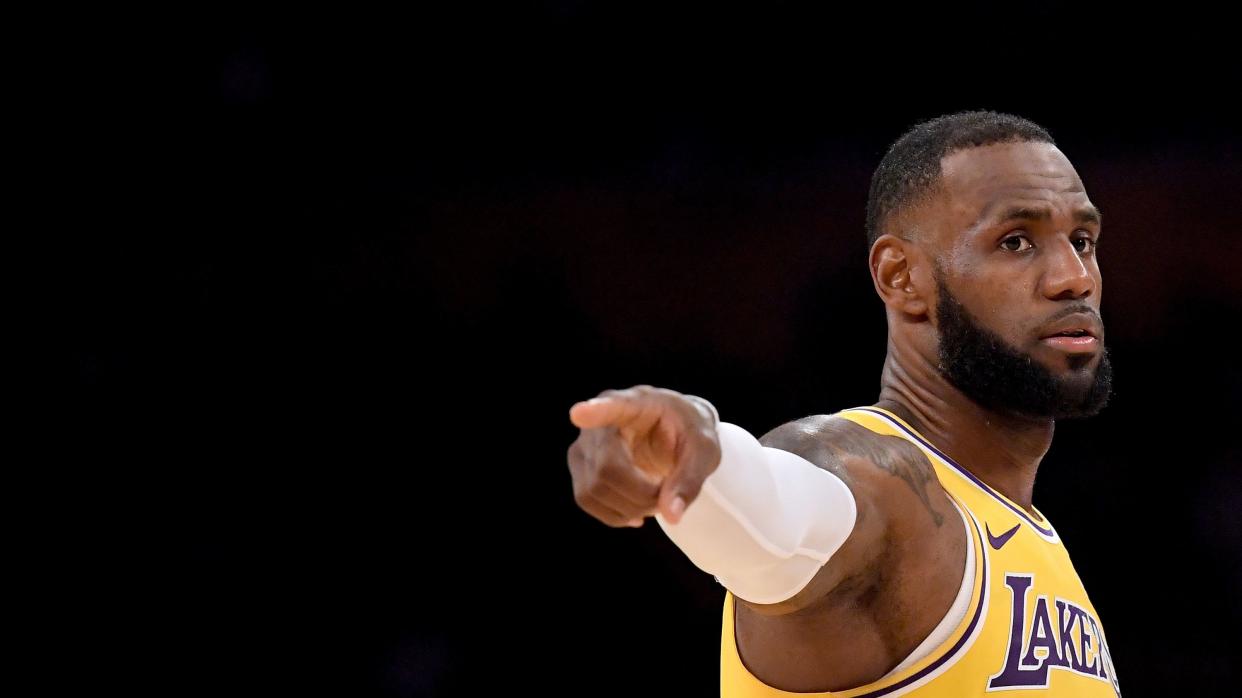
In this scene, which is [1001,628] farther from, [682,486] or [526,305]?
[526,305]

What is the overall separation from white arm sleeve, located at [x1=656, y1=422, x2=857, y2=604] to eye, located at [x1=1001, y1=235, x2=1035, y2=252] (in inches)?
28.2

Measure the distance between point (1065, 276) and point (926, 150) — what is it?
37 centimetres

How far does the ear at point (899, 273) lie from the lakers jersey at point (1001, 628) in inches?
8.4

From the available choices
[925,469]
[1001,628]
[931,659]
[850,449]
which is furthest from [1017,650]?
[850,449]

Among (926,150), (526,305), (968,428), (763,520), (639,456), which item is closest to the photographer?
(639,456)

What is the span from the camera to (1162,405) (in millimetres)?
5539

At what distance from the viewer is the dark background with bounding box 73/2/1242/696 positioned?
5.25 metres

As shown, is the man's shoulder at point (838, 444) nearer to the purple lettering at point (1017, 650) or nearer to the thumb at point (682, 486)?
the purple lettering at point (1017, 650)

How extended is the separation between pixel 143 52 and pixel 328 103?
0.77 metres

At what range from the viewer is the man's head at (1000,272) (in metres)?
2.17

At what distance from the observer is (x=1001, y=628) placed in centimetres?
189

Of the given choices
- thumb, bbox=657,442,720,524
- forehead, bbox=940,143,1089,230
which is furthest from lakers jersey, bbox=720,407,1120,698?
thumb, bbox=657,442,720,524

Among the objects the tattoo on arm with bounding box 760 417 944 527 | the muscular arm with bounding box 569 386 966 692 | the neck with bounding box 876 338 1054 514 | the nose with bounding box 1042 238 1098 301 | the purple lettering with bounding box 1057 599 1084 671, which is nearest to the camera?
the muscular arm with bounding box 569 386 966 692

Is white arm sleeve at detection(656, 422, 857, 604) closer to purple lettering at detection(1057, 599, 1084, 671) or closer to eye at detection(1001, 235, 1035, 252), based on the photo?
purple lettering at detection(1057, 599, 1084, 671)
